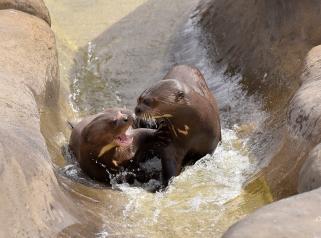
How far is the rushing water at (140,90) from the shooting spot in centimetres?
543

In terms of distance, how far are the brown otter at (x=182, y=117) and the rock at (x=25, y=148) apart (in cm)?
106

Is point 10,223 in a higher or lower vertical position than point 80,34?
higher

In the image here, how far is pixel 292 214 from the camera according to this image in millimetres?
3582

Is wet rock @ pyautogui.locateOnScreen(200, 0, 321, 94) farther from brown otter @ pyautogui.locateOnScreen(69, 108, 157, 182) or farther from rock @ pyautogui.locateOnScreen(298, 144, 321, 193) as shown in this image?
rock @ pyautogui.locateOnScreen(298, 144, 321, 193)

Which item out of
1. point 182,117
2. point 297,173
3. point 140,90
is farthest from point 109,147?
point 140,90

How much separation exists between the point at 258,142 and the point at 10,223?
128 inches

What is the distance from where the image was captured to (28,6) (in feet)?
27.4

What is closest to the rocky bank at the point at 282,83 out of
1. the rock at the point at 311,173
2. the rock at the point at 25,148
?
the rock at the point at 311,173

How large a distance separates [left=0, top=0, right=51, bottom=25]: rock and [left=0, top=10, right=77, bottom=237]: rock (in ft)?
1.97

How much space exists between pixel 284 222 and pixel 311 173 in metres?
1.23

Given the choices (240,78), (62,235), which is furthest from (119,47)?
(62,235)

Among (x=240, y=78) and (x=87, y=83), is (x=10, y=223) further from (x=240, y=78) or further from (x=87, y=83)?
(x=87, y=83)

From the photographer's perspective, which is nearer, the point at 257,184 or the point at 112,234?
the point at 112,234

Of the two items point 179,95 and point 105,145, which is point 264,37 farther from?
point 105,145
